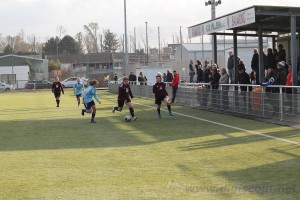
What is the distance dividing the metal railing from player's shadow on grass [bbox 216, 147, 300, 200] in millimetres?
6135

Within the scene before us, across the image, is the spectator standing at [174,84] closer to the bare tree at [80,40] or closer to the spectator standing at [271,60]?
the spectator standing at [271,60]

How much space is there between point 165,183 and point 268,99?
31.9 ft

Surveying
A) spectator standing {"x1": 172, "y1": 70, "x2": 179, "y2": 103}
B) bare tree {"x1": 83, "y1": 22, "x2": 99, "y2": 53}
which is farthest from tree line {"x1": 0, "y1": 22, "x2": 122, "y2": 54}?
spectator standing {"x1": 172, "y1": 70, "x2": 179, "y2": 103}

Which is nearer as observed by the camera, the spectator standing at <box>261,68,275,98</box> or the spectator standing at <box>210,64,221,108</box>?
the spectator standing at <box>261,68,275,98</box>

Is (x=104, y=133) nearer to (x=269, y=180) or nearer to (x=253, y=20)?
(x=253, y=20)

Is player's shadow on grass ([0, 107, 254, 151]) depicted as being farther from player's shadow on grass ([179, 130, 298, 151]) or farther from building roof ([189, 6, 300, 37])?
building roof ([189, 6, 300, 37])

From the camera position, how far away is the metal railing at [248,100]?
613 inches

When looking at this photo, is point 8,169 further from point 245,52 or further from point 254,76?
point 245,52

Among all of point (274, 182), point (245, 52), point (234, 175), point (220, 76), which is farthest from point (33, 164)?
point (245, 52)

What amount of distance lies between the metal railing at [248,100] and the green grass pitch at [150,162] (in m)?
0.81

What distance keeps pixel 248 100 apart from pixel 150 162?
9286mm

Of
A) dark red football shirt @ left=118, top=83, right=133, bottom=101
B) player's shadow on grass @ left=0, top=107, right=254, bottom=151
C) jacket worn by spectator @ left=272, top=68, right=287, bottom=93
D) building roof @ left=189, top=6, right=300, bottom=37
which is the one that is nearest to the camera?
player's shadow on grass @ left=0, top=107, right=254, bottom=151

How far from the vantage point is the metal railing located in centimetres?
1556

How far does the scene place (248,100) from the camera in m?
18.4
